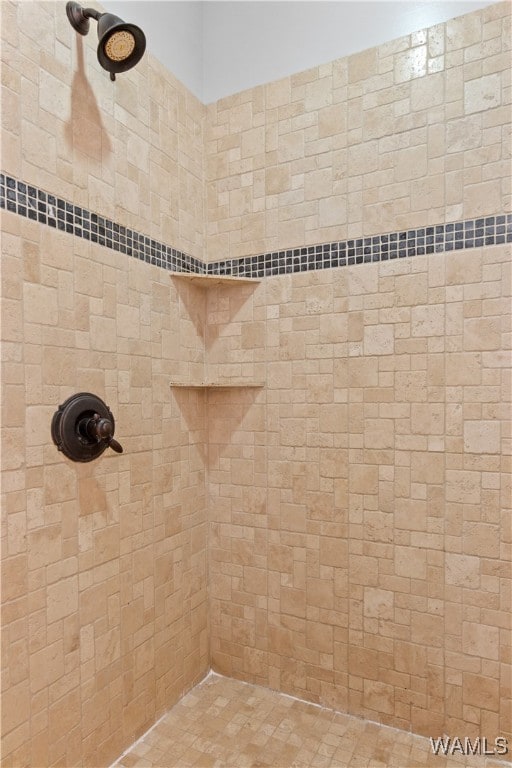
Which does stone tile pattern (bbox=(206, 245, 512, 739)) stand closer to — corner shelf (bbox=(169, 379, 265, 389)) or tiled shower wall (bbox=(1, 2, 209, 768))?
corner shelf (bbox=(169, 379, 265, 389))

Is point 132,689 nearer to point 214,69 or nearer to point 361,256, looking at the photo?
point 361,256

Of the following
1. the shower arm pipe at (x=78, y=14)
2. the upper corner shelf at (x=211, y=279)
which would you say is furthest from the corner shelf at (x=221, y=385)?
the shower arm pipe at (x=78, y=14)

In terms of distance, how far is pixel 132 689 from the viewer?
145cm

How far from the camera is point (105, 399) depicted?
1.36m

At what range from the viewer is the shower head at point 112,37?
116cm

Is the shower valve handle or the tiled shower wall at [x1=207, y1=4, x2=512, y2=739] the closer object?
the shower valve handle

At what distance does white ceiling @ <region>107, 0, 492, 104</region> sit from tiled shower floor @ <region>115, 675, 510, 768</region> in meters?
2.26

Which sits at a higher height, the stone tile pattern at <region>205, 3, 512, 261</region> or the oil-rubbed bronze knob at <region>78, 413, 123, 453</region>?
the stone tile pattern at <region>205, 3, 512, 261</region>

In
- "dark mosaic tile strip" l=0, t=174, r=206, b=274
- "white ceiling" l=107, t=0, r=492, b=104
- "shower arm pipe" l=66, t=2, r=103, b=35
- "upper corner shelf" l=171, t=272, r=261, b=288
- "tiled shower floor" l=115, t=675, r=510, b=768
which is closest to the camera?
"dark mosaic tile strip" l=0, t=174, r=206, b=274

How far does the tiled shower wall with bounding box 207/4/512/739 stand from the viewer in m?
1.40

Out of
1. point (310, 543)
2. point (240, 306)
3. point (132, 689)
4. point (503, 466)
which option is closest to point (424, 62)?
point (240, 306)

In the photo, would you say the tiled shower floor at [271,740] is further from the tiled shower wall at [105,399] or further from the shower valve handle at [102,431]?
the shower valve handle at [102,431]

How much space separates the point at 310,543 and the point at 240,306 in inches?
36.0

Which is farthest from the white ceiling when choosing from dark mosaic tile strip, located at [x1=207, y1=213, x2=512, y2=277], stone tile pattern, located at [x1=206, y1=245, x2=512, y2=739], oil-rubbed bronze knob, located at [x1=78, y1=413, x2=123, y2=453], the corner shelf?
oil-rubbed bronze knob, located at [x1=78, y1=413, x2=123, y2=453]
